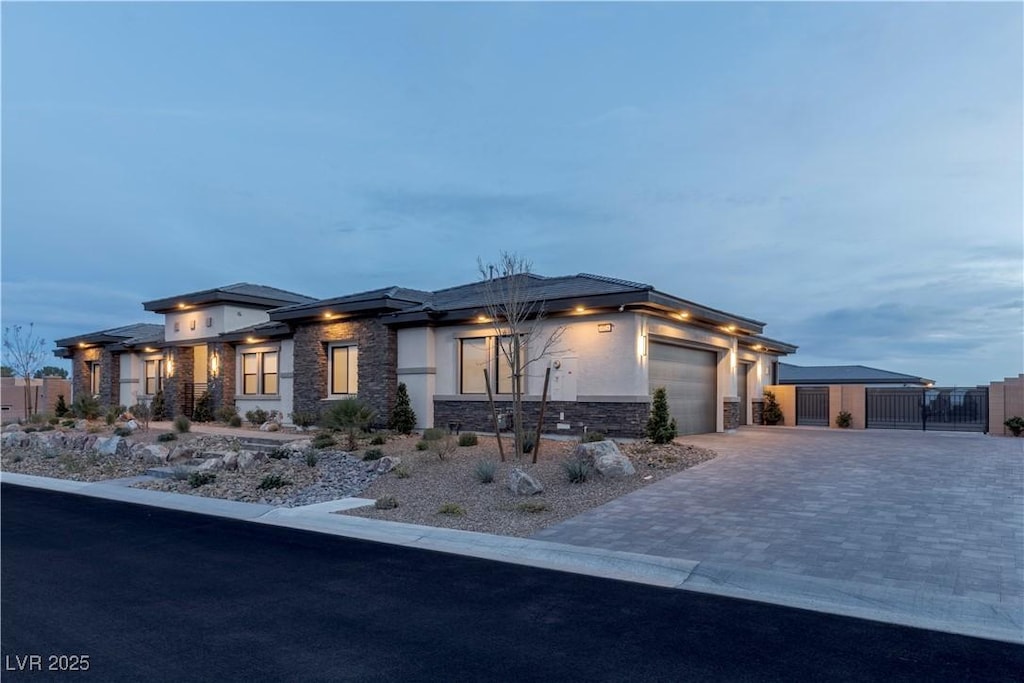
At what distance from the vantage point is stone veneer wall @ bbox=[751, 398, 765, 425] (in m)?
29.3

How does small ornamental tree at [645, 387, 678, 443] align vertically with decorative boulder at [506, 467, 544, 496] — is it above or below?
above

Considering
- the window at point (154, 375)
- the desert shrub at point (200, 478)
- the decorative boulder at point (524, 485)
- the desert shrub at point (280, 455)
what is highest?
the window at point (154, 375)

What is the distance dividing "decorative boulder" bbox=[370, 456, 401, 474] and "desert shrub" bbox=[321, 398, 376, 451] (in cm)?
260

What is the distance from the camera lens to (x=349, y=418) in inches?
736

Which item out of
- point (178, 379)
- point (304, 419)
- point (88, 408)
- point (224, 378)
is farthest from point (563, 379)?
point (88, 408)

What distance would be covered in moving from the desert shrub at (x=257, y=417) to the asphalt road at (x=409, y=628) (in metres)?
17.1

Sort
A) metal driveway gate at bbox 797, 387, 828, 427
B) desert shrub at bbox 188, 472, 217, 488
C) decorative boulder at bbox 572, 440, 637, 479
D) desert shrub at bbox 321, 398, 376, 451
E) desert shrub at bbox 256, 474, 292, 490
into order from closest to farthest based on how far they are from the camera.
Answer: decorative boulder at bbox 572, 440, 637, 479 < desert shrub at bbox 256, 474, 292, 490 < desert shrub at bbox 188, 472, 217, 488 < desert shrub at bbox 321, 398, 376, 451 < metal driveway gate at bbox 797, 387, 828, 427

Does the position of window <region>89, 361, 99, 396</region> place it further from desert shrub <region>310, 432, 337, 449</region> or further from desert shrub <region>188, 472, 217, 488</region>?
desert shrub <region>188, 472, 217, 488</region>

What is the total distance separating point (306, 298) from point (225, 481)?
19913 millimetres

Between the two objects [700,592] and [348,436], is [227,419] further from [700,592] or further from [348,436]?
[700,592]

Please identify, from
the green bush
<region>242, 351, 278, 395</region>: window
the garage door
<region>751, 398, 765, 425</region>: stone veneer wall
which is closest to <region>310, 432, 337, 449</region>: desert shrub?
the green bush

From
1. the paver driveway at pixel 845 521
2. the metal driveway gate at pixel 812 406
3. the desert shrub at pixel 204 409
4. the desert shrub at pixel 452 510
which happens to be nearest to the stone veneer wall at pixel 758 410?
the metal driveway gate at pixel 812 406

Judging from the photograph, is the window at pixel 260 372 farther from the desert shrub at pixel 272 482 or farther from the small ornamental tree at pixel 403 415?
the desert shrub at pixel 272 482

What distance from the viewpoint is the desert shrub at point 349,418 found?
18.6 metres
